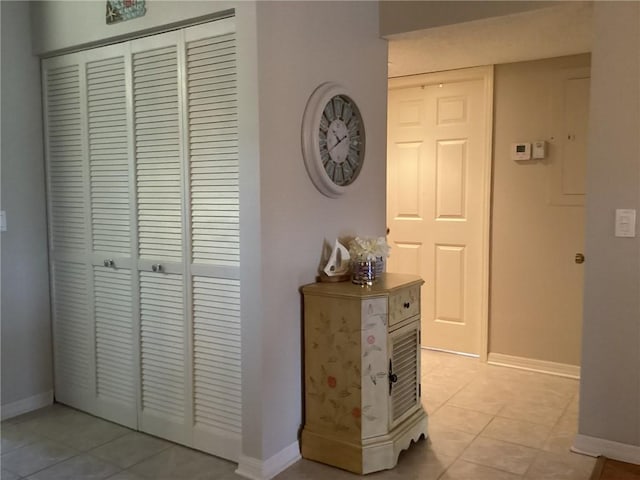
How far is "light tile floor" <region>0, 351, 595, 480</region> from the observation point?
95.6 inches

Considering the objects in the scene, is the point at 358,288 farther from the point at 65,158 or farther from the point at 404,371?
the point at 65,158

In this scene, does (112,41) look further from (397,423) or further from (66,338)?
(397,423)

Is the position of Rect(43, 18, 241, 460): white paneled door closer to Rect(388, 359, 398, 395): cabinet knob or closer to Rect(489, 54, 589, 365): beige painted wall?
Rect(388, 359, 398, 395): cabinet knob

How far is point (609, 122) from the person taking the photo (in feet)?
7.98

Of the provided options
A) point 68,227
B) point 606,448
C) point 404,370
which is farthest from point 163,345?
point 606,448

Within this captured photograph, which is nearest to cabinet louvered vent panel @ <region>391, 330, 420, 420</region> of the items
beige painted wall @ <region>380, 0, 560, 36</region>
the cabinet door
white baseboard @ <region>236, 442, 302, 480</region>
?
the cabinet door

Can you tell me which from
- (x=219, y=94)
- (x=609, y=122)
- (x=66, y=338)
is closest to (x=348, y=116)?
(x=219, y=94)

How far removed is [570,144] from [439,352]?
172cm

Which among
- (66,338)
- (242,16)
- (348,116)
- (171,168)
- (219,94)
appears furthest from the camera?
(66,338)

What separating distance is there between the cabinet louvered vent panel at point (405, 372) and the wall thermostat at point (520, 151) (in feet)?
5.29

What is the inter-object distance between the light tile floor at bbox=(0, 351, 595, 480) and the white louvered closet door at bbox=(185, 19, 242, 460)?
256 millimetres

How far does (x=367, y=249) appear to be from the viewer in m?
2.59

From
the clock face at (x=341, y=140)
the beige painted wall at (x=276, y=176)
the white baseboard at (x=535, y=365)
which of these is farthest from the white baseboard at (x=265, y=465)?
the white baseboard at (x=535, y=365)

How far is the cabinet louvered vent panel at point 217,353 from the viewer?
247 cm
